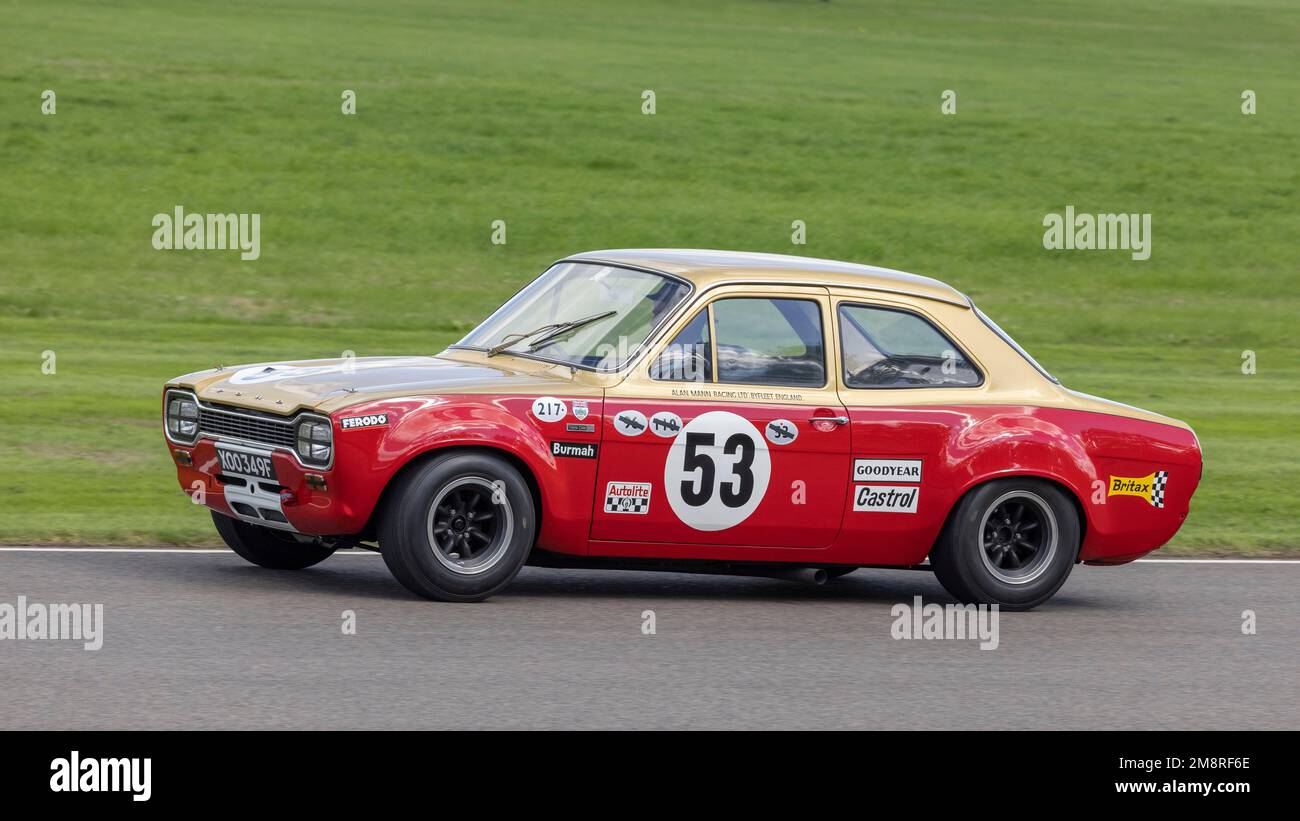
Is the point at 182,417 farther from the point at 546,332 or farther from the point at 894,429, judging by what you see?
the point at 894,429

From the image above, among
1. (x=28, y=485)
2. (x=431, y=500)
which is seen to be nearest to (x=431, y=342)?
(x=28, y=485)

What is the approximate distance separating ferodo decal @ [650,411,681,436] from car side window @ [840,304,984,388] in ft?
3.09

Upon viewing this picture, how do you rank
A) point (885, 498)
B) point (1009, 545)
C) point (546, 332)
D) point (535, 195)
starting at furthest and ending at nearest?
point (535, 195), point (546, 332), point (1009, 545), point (885, 498)

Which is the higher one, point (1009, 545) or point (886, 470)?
point (886, 470)

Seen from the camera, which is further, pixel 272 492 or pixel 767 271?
pixel 767 271

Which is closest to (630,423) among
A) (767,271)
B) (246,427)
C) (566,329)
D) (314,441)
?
(566,329)

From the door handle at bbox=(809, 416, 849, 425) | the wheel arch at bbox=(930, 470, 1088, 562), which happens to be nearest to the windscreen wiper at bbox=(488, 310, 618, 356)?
the door handle at bbox=(809, 416, 849, 425)

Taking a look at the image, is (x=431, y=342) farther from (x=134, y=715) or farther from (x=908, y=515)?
(x=134, y=715)

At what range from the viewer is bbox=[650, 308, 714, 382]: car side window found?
892 centimetres

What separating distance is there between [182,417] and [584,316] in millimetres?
1954

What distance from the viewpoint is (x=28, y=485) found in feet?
39.9

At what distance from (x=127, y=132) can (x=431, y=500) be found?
2486 cm

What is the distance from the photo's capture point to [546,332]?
31.1 feet

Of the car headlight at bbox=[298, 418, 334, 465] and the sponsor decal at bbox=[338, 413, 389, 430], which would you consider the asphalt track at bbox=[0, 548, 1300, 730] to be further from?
the sponsor decal at bbox=[338, 413, 389, 430]
